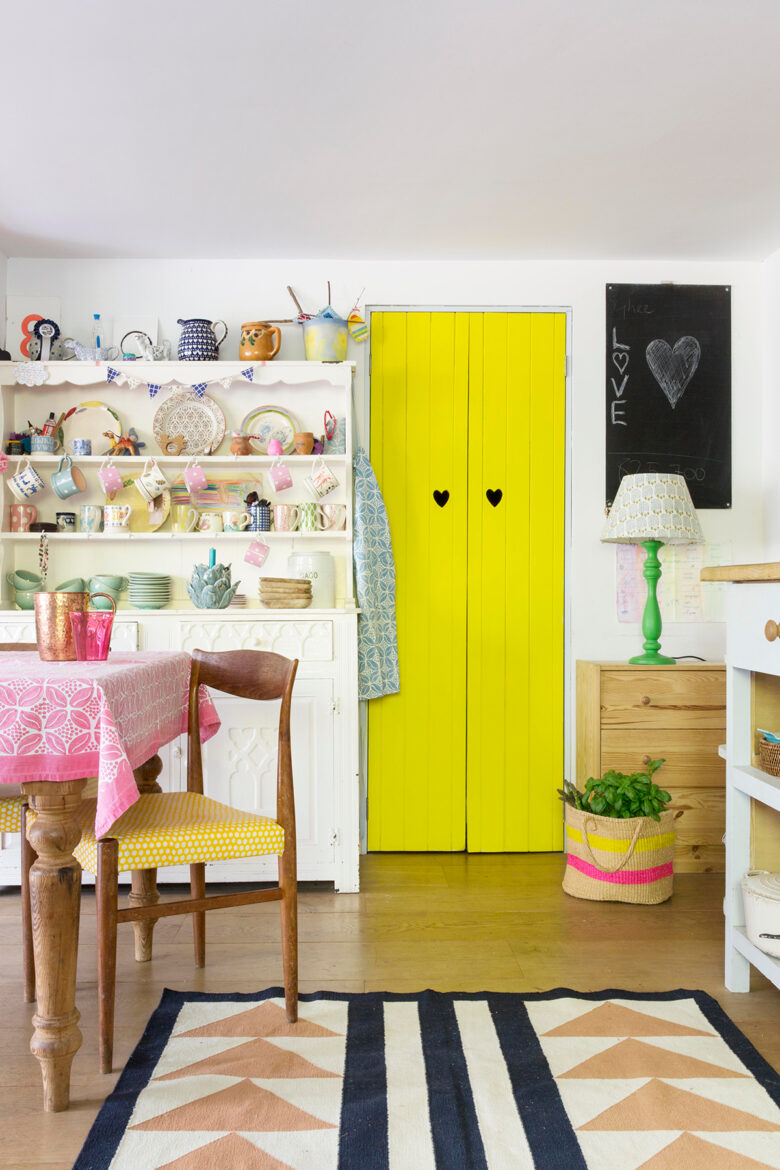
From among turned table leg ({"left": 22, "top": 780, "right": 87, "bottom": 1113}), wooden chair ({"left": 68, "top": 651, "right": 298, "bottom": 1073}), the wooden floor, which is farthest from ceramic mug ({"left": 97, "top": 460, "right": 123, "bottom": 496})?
turned table leg ({"left": 22, "top": 780, "right": 87, "bottom": 1113})

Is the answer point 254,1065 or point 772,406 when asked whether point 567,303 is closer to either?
point 772,406

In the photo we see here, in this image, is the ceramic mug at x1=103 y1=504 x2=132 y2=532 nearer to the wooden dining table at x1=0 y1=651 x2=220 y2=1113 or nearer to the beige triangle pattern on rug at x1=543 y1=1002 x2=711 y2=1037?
the wooden dining table at x1=0 y1=651 x2=220 y2=1113

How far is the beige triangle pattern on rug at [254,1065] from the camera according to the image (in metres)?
1.85

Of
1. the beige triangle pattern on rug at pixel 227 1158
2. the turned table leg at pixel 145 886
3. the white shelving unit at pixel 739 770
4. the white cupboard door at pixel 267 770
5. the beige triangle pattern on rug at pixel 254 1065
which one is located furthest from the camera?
the white cupboard door at pixel 267 770

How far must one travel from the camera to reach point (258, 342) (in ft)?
11.5

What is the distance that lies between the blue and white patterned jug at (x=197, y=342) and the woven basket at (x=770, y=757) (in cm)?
241

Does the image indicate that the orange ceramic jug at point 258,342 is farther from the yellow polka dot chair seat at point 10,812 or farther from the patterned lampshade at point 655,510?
the yellow polka dot chair seat at point 10,812

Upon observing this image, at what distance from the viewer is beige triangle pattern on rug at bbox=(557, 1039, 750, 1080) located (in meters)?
1.87

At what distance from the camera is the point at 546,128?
2.68 m

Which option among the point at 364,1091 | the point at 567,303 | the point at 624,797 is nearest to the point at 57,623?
the point at 364,1091

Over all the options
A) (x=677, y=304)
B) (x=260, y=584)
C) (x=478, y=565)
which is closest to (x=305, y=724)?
(x=260, y=584)

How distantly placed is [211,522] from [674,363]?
2006 mm

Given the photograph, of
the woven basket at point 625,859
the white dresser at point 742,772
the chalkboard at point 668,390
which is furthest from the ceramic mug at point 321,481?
the white dresser at point 742,772

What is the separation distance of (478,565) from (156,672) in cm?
192
